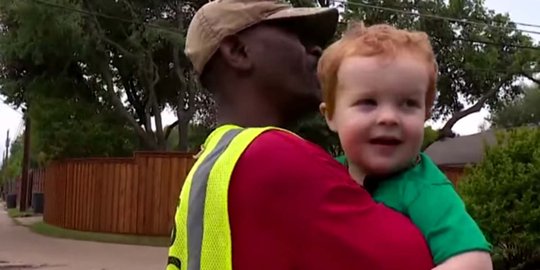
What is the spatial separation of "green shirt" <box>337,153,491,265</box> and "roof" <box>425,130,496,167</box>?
26.9 meters

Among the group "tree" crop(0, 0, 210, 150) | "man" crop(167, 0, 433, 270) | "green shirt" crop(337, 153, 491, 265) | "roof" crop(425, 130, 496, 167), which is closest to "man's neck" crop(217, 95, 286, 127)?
"man" crop(167, 0, 433, 270)

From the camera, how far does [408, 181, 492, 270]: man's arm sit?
1593 mm

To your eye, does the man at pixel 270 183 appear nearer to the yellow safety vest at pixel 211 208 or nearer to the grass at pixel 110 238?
the yellow safety vest at pixel 211 208

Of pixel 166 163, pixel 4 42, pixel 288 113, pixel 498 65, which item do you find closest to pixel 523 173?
pixel 288 113

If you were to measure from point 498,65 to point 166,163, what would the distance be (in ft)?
59.7

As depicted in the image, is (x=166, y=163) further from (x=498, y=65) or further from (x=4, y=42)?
(x=498, y=65)

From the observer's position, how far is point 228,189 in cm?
164

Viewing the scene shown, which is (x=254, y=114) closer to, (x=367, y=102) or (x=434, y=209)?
(x=367, y=102)

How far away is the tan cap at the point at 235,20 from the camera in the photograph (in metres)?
1.84

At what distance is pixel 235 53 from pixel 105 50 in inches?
878

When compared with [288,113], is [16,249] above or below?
below

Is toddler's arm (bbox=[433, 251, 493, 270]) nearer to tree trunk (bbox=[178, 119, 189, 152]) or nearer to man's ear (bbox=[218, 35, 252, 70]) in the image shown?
man's ear (bbox=[218, 35, 252, 70])

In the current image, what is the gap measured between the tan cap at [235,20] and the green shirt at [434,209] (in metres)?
0.39

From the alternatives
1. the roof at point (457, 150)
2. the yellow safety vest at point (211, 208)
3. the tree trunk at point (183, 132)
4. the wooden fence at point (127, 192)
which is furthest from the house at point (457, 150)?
the yellow safety vest at point (211, 208)
